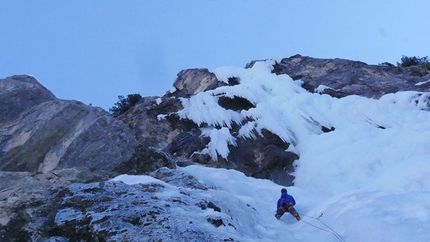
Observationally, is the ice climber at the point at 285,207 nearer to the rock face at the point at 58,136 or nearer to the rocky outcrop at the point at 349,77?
the rock face at the point at 58,136

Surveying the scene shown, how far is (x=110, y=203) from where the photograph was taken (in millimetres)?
6605

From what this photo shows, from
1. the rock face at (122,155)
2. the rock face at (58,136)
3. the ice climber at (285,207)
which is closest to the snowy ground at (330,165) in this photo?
the ice climber at (285,207)

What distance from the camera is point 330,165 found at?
13664 mm

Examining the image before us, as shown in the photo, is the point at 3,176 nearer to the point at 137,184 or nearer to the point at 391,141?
the point at 137,184

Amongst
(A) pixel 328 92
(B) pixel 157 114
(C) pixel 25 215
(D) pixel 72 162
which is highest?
(A) pixel 328 92

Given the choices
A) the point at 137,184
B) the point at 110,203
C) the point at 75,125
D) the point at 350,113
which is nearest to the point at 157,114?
the point at 75,125

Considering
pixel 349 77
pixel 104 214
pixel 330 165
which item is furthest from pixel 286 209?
pixel 349 77

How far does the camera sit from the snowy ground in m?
6.90

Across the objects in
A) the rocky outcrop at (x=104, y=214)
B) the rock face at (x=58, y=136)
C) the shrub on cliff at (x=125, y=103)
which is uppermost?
the shrub on cliff at (x=125, y=103)

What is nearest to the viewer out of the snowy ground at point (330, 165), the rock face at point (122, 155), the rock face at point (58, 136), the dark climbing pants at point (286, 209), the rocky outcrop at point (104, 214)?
the rocky outcrop at point (104, 214)

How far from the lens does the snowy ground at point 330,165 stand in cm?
690

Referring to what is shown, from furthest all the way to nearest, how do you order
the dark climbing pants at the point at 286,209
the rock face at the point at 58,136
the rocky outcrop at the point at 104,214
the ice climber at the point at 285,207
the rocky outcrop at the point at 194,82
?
1. the rocky outcrop at the point at 194,82
2. the rock face at the point at 58,136
3. the dark climbing pants at the point at 286,209
4. the ice climber at the point at 285,207
5. the rocky outcrop at the point at 104,214

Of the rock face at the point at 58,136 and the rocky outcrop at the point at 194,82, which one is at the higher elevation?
the rocky outcrop at the point at 194,82

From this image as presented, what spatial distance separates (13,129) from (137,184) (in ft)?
21.9
